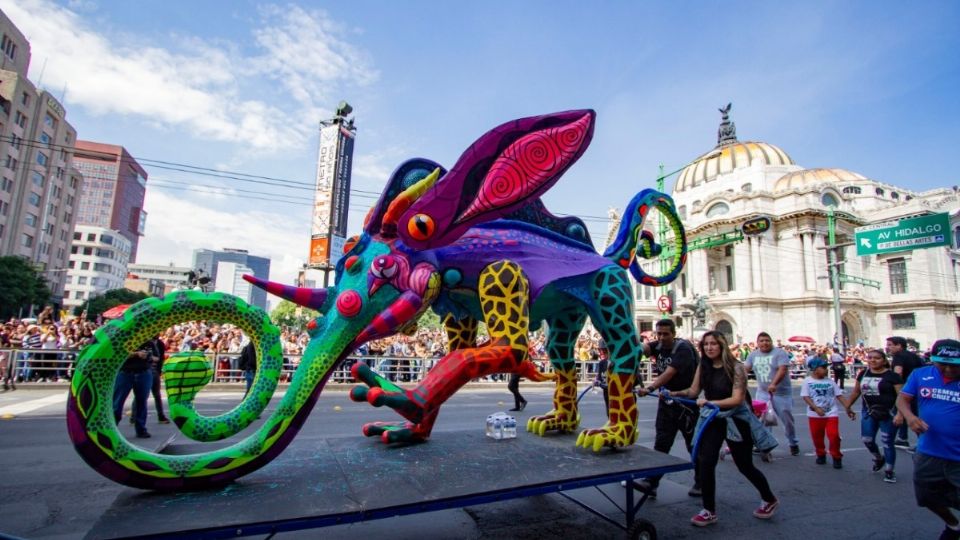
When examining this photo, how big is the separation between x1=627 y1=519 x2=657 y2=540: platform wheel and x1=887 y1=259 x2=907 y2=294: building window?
4575cm

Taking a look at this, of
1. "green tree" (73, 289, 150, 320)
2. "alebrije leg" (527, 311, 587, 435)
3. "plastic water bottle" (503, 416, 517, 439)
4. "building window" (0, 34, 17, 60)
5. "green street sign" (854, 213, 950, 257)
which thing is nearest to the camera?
"plastic water bottle" (503, 416, 517, 439)

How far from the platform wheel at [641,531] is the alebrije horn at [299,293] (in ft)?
8.15

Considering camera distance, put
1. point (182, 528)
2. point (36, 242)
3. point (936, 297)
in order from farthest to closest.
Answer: point (36, 242), point (936, 297), point (182, 528)

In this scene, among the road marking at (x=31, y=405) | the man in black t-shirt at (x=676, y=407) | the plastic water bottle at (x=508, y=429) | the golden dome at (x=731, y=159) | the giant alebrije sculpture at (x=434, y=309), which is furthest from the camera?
the golden dome at (x=731, y=159)

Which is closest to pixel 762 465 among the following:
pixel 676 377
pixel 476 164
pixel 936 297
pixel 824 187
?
pixel 676 377

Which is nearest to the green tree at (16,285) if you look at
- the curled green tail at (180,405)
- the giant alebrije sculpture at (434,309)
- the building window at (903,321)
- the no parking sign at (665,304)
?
the no parking sign at (665,304)

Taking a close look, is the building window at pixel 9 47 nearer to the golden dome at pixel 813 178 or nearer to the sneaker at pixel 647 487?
the sneaker at pixel 647 487

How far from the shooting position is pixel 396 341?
16281mm

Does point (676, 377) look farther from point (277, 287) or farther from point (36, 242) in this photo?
point (36, 242)

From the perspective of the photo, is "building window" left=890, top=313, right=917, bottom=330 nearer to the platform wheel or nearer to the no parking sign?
the no parking sign

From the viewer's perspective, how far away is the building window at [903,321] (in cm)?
3672

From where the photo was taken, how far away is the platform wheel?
10.7 feet

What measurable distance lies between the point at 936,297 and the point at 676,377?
143 feet

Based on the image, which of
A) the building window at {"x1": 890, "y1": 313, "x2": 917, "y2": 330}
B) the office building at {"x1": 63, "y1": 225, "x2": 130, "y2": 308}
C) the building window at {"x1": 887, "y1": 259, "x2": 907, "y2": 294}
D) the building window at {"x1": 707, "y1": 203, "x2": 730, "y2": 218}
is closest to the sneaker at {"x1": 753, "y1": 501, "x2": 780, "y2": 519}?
the building window at {"x1": 707, "y1": 203, "x2": 730, "y2": 218}
